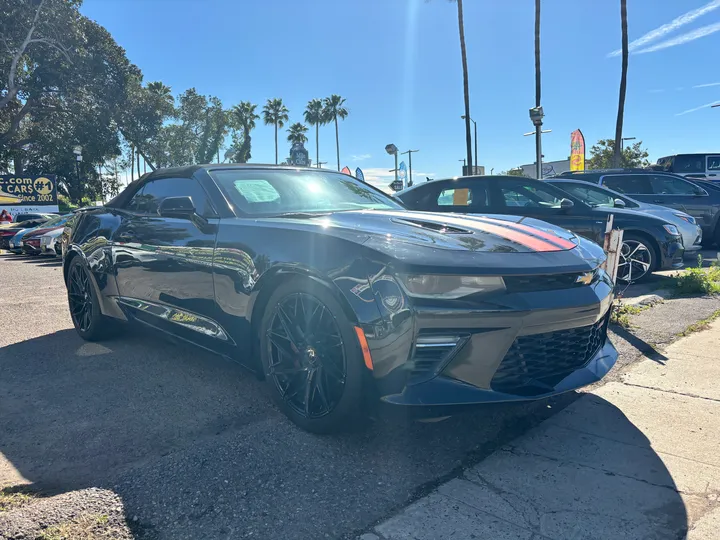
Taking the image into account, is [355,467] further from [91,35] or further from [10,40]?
[91,35]

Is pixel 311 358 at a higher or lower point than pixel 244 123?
lower

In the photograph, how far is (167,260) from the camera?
3400 millimetres

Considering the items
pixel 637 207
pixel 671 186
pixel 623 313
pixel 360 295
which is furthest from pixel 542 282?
pixel 671 186

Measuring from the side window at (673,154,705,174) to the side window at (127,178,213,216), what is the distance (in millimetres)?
18004

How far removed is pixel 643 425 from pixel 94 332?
163 inches

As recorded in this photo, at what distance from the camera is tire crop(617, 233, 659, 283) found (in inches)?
267

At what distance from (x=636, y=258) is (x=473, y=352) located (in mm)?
5695

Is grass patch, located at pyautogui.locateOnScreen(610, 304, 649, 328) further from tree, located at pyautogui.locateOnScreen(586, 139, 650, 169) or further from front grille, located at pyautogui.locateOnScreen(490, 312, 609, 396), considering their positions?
tree, located at pyautogui.locateOnScreen(586, 139, 650, 169)

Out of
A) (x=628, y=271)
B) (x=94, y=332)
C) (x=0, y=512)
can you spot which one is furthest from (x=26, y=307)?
(x=628, y=271)

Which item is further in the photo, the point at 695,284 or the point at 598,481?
the point at 695,284

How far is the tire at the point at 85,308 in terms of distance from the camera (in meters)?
4.36

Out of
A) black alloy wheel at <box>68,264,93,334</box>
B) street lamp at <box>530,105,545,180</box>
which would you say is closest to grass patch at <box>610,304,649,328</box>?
black alloy wheel at <box>68,264,93,334</box>

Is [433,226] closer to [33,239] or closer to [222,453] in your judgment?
[222,453]

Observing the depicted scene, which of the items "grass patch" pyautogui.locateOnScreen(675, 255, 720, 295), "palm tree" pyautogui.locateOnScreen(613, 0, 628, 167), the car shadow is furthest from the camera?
"palm tree" pyautogui.locateOnScreen(613, 0, 628, 167)
